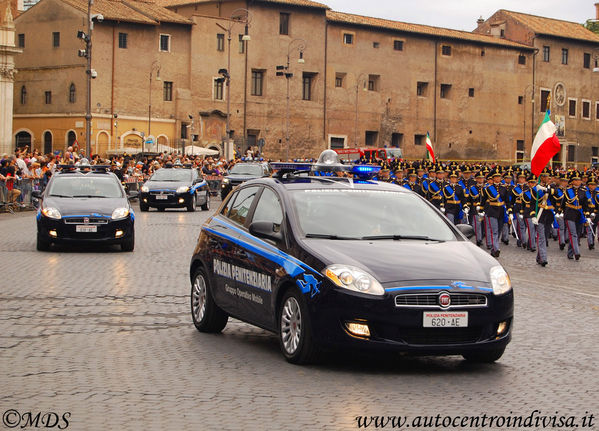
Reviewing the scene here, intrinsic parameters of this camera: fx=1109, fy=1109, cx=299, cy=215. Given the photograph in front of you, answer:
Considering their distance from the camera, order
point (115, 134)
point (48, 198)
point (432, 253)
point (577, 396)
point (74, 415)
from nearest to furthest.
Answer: point (74, 415) < point (577, 396) < point (432, 253) < point (48, 198) < point (115, 134)

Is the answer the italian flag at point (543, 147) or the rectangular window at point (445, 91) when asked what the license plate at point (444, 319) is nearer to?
the italian flag at point (543, 147)

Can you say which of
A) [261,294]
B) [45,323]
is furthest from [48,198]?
[261,294]

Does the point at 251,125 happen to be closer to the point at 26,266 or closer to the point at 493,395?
the point at 26,266

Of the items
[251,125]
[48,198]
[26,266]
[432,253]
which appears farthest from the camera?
[251,125]

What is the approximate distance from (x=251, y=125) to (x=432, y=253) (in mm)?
76411

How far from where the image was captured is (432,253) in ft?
28.3

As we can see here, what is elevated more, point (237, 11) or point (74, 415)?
point (237, 11)

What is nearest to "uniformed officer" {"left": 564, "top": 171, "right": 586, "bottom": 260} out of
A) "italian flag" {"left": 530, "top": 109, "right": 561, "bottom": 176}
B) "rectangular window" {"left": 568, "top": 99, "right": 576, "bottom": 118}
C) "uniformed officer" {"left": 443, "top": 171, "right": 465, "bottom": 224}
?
"italian flag" {"left": 530, "top": 109, "right": 561, "bottom": 176}

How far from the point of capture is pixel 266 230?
29.7 feet

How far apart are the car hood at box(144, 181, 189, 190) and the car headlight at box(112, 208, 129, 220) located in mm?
16088

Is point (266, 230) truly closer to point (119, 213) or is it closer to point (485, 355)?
point (485, 355)

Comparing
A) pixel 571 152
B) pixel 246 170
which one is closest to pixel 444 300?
pixel 246 170

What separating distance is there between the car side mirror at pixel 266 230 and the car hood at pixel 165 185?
2764 cm

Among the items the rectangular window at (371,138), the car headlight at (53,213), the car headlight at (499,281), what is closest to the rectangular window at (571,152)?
the rectangular window at (371,138)
